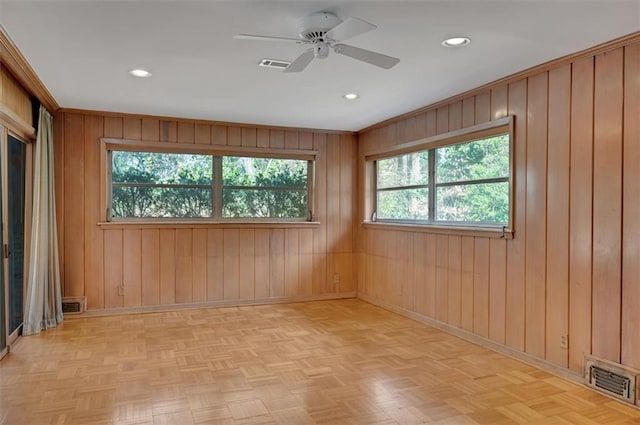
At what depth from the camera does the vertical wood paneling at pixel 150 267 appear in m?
5.04

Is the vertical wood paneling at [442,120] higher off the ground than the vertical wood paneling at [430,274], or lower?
higher

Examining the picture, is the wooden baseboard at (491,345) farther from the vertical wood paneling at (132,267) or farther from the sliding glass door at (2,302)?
the sliding glass door at (2,302)

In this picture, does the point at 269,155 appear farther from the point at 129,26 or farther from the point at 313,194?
the point at 129,26

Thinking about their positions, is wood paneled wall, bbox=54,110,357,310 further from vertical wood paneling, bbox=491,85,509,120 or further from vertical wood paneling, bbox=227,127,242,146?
vertical wood paneling, bbox=491,85,509,120

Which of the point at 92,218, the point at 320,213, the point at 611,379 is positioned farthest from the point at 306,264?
the point at 611,379

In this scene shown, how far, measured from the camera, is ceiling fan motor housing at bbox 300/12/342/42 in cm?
236

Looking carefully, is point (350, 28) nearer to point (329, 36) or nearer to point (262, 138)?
point (329, 36)

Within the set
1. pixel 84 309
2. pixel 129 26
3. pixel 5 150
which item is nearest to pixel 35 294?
pixel 84 309

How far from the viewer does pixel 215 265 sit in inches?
210

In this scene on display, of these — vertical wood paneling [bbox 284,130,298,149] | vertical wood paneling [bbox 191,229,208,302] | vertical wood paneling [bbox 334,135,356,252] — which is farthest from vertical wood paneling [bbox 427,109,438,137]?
vertical wood paneling [bbox 191,229,208,302]

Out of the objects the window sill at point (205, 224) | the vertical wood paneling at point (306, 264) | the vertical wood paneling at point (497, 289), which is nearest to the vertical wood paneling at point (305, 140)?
the window sill at point (205, 224)

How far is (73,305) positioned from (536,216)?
4590mm

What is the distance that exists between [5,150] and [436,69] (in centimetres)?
342

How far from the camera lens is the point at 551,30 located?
2.61 m
